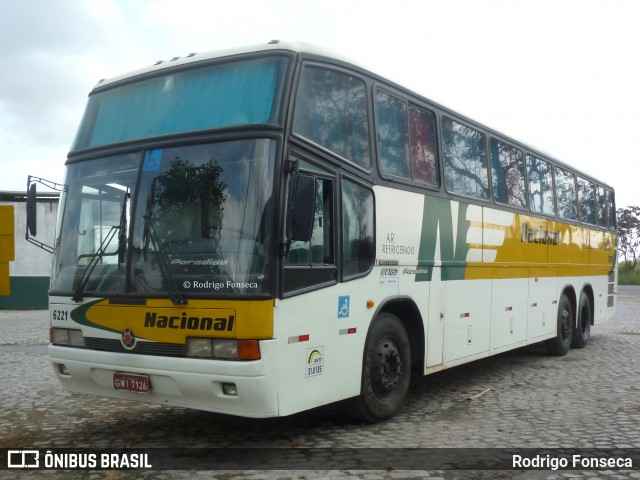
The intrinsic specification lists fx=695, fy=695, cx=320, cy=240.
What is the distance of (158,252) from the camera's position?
5656 millimetres

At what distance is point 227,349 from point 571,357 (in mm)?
8785

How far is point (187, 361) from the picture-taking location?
17.8 ft

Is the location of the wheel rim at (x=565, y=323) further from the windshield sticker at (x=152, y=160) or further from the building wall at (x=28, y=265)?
the building wall at (x=28, y=265)

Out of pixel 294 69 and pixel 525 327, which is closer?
pixel 294 69

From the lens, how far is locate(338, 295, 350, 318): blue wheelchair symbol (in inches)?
242

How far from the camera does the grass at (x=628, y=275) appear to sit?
5138 cm

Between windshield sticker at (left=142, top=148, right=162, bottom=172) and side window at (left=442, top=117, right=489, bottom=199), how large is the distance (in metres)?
3.81

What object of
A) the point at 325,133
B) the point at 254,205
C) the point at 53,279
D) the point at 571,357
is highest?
the point at 325,133

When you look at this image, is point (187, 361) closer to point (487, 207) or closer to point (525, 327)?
point (487, 207)

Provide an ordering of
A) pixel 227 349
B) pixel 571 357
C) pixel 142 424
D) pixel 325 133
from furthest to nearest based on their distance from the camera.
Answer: pixel 571 357
pixel 142 424
pixel 325 133
pixel 227 349

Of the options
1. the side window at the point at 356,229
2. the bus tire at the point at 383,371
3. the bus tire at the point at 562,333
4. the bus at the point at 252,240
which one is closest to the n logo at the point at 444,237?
the bus at the point at 252,240

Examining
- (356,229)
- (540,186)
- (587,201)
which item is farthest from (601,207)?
(356,229)

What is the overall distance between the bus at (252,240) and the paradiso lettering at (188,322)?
0.04ft

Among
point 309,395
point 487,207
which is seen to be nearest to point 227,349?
point 309,395
